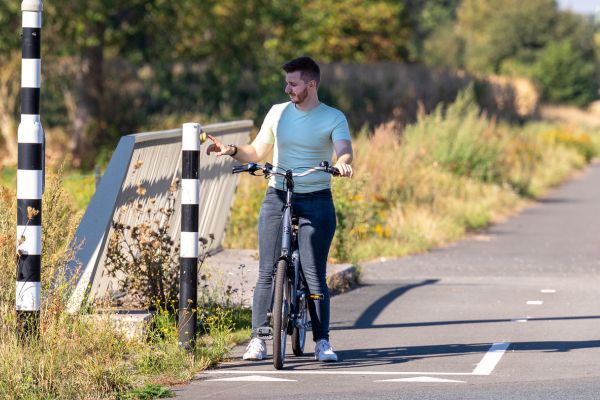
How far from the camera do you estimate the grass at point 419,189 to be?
14.8m

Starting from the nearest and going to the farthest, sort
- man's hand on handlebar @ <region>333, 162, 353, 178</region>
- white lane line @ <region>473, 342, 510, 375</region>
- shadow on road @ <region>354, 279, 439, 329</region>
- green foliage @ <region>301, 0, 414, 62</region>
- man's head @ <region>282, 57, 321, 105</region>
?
man's hand on handlebar @ <region>333, 162, 353, 178</region>, white lane line @ <region>473, 342, 510, 375</region>, man's head @ <region>282, 57, 321, 105</region>, shadow on road @ <region>354, 279, 439, 329</region>, green foliage @ <region>301, 0, 414, 62</region>

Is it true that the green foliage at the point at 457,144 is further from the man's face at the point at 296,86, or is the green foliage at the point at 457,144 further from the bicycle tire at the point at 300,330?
the man's face at the point at 296,86

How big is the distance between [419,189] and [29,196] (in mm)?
12876

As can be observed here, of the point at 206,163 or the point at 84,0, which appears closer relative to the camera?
the point at 206,163

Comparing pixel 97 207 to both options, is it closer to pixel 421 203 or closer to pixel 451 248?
pixel 451 248

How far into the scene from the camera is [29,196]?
7.39m

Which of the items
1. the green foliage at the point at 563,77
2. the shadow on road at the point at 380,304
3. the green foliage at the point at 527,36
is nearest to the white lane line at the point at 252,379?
the shadow on road at the point at 380,304

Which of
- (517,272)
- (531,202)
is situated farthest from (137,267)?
(531,202)

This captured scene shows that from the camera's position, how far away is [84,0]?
2686 cm

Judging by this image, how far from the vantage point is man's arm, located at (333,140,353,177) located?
7605 mm

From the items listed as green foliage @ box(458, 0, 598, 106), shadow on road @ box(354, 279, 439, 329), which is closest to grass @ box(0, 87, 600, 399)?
shadow on road @ box(354, 279, 439, 329)

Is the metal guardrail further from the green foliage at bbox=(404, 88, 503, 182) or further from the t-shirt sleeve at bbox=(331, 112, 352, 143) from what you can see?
the green foliage at bbox=(404, 88, 503, 182)

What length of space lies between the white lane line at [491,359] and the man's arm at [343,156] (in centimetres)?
139

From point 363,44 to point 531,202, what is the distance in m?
31.0
